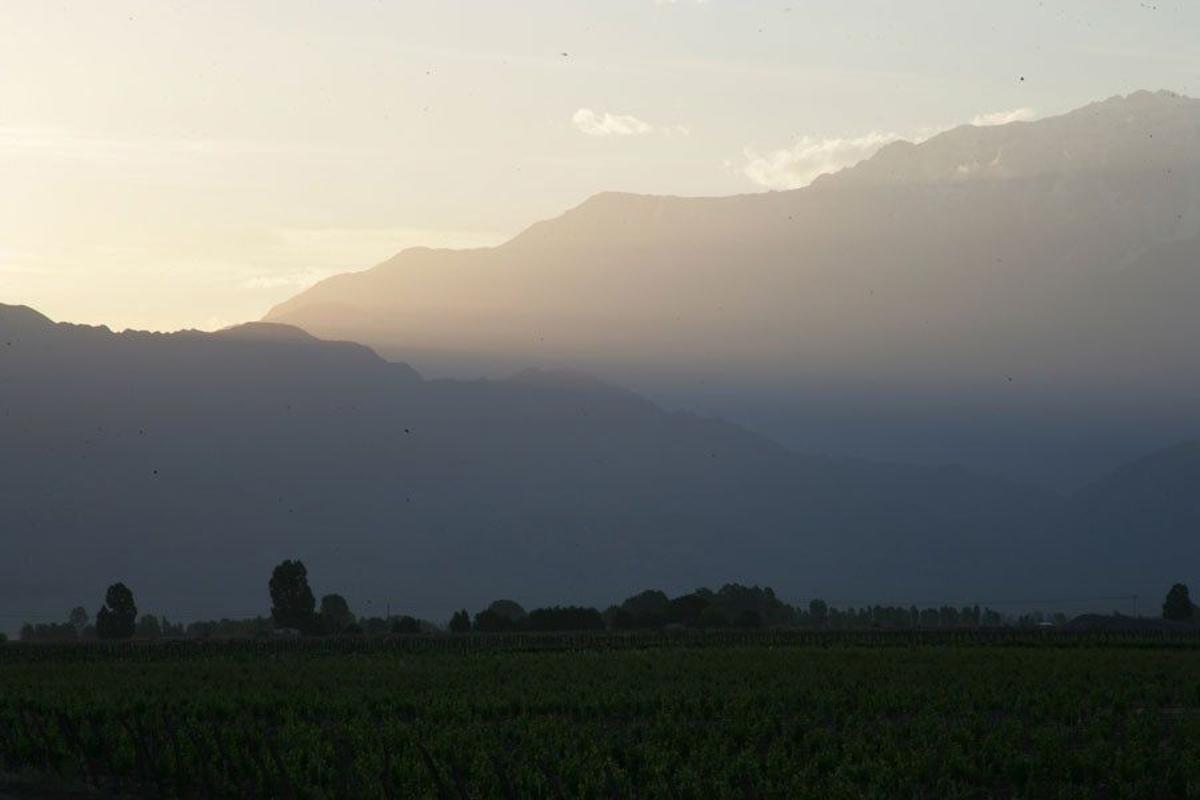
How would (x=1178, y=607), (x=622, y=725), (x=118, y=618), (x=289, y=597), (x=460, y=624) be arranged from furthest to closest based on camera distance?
1. (x=1178, y=607)
2. (x=289, y=597)
3. (x=118, y=618)
4. (x=460, y=624)
5. (x=622, y=725)

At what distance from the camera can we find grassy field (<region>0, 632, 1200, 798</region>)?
3669 cm

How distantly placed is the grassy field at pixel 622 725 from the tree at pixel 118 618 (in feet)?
284

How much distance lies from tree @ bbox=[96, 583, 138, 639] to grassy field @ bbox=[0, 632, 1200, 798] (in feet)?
284

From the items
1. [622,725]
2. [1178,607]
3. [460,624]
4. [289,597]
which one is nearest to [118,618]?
[289,597]

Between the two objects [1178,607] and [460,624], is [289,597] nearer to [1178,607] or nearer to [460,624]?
[460,624]

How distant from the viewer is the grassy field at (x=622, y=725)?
36688 millimetres

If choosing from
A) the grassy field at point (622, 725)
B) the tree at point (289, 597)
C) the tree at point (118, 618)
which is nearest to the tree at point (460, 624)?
the tree at point (289, 597)

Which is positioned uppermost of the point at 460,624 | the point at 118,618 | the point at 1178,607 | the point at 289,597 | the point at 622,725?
the point at 1178,607

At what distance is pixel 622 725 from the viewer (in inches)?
2041

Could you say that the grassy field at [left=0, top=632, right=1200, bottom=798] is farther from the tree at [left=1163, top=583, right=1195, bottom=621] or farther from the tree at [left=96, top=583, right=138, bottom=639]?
the tree at [left=1163, top=583, right=1195, bottom=621]

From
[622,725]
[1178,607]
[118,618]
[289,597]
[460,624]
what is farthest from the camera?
[1178,607]

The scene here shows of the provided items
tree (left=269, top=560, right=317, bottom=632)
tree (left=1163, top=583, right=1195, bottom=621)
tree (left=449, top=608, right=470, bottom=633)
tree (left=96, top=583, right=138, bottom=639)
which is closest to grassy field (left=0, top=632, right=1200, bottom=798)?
tree (left=449, top=608, right=470, bottom=633)

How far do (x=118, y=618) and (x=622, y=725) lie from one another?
451 feet

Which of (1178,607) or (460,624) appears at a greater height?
(1178,607)
